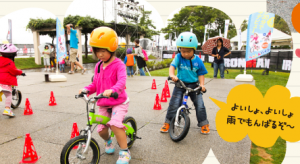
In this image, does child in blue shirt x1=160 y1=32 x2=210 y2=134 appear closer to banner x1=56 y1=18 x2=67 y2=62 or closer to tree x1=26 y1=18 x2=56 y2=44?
banner x1=56 y1=18 x2=67 y2=62

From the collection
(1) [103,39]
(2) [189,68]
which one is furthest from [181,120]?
(1) [103,39]

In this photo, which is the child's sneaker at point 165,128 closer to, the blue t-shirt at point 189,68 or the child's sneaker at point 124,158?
the blue t-shirt at point 189,68

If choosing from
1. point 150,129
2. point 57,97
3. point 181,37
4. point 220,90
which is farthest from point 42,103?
point 220,90

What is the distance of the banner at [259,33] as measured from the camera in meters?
7.80

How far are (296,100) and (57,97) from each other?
5.97m

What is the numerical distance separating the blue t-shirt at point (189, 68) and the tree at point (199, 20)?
38.0 metres

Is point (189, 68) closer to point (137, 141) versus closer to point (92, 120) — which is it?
point (137, 141)

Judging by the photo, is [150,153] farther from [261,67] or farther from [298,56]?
[261,67]

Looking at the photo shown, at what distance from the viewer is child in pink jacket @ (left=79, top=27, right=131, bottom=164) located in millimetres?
2590

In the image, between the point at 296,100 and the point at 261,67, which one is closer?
the point at 296,100

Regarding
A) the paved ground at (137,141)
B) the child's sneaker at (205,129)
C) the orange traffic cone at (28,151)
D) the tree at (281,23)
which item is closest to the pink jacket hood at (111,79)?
A: the paved ground at (137,141)

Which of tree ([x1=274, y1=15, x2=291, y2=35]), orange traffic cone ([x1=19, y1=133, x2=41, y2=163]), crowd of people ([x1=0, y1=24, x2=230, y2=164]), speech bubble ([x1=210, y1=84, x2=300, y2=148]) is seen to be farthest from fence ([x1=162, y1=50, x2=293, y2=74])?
orange traffic cone ([x1=19, y1=133, x2=41, y2=163])

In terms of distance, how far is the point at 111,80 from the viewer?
2803 mm

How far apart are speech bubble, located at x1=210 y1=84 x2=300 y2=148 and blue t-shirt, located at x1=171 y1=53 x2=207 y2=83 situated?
107 cm
